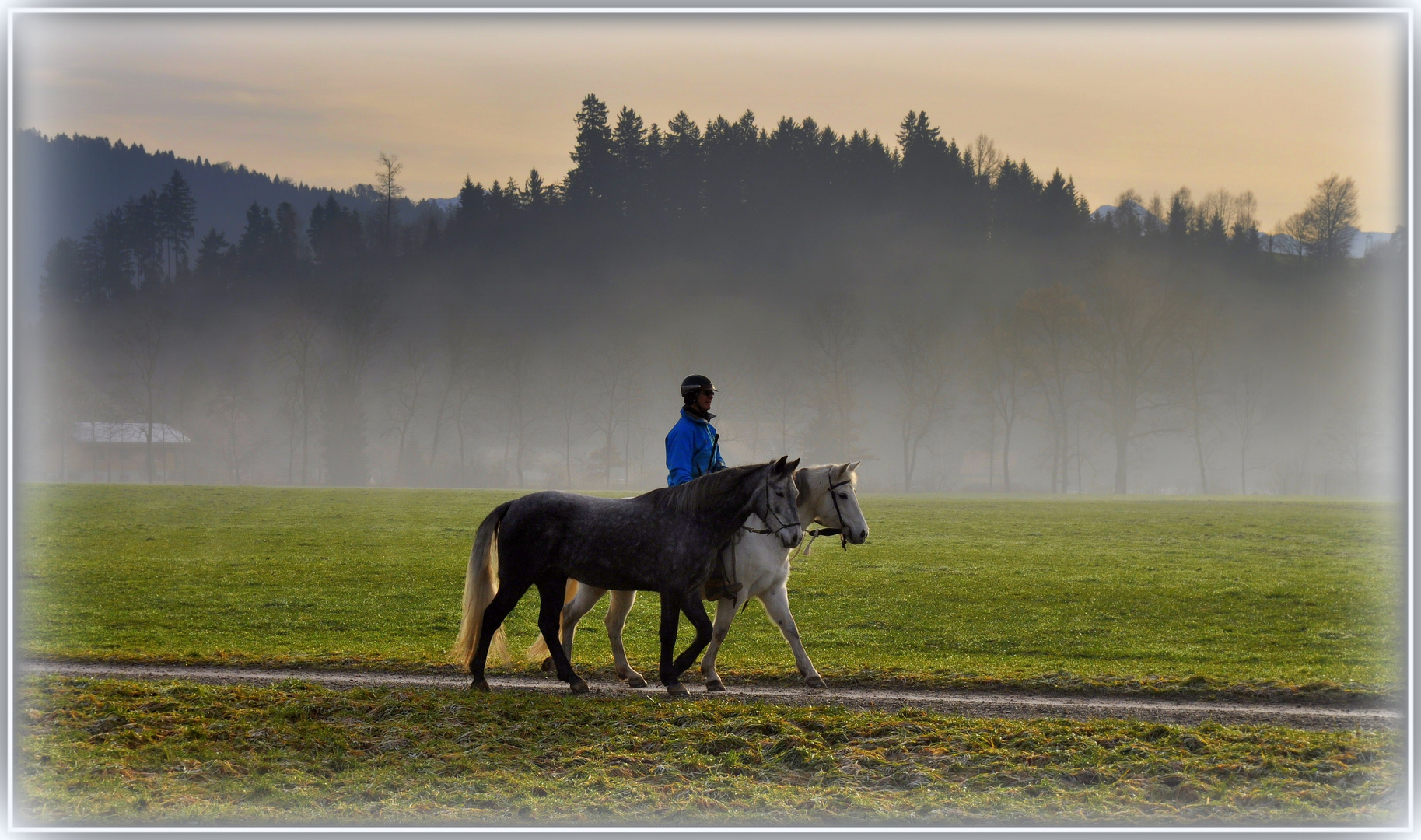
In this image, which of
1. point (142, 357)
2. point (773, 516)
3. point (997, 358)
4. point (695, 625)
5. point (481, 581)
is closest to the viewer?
point (695, 625)

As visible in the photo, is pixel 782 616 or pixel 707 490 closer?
pixel 707 490

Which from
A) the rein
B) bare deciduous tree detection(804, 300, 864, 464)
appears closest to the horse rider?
the rein

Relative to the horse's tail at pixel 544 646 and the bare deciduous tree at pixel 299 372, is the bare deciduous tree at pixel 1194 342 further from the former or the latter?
the horse's tail at pixel 544 646

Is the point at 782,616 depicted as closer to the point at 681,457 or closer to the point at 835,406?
the point at 681,457

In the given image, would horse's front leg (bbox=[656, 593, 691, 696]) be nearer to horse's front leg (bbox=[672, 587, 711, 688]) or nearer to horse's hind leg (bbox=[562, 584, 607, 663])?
horse's front leg (bbox=[672, 587, 711, 688])

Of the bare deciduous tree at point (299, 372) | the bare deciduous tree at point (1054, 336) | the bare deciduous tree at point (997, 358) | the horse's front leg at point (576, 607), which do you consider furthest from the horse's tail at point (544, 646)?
the bare deciduous tree at point (299, 372)

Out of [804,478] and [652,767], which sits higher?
[804,478]

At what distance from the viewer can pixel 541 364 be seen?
4692 inches

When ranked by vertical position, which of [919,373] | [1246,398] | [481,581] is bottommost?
[481,581]

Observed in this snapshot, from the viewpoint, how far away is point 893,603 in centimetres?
2117

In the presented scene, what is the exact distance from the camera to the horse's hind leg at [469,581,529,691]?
11.0m

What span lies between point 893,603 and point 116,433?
105581 millimetres

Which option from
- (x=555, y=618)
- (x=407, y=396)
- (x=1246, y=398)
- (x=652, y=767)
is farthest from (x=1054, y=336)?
(x=652, y=767)

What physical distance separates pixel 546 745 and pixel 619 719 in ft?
3.05
